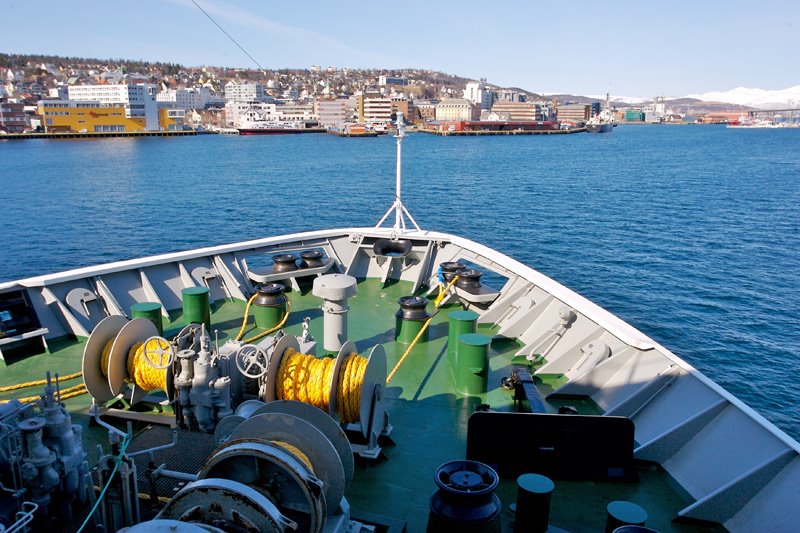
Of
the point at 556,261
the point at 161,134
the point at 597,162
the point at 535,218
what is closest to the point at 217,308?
the point at 556,261

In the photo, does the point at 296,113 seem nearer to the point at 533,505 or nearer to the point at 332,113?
the point at 332,113

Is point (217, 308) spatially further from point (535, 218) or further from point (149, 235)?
point (535, 218)

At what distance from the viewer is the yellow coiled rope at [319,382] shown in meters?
6.57

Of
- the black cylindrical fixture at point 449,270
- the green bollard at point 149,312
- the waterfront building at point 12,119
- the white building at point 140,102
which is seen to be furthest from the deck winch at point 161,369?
the waterfront building at point 12,119

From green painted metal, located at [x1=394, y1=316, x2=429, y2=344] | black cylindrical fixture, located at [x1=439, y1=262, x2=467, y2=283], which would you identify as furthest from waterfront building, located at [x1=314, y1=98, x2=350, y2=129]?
green painted metal, located at [x1=394, y1=316, x2=429, y2=344]

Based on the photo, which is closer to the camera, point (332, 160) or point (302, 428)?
point (302, 428)

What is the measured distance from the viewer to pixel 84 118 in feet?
442

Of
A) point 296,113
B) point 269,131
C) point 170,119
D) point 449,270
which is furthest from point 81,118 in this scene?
point 449,270

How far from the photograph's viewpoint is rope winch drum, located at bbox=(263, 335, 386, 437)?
6535 mm

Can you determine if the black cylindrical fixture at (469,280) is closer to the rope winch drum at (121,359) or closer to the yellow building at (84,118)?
the rope winch drum at (121,359)

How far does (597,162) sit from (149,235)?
237 ft

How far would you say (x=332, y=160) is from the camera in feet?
294

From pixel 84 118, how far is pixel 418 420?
150m

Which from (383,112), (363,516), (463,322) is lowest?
(363,516)
